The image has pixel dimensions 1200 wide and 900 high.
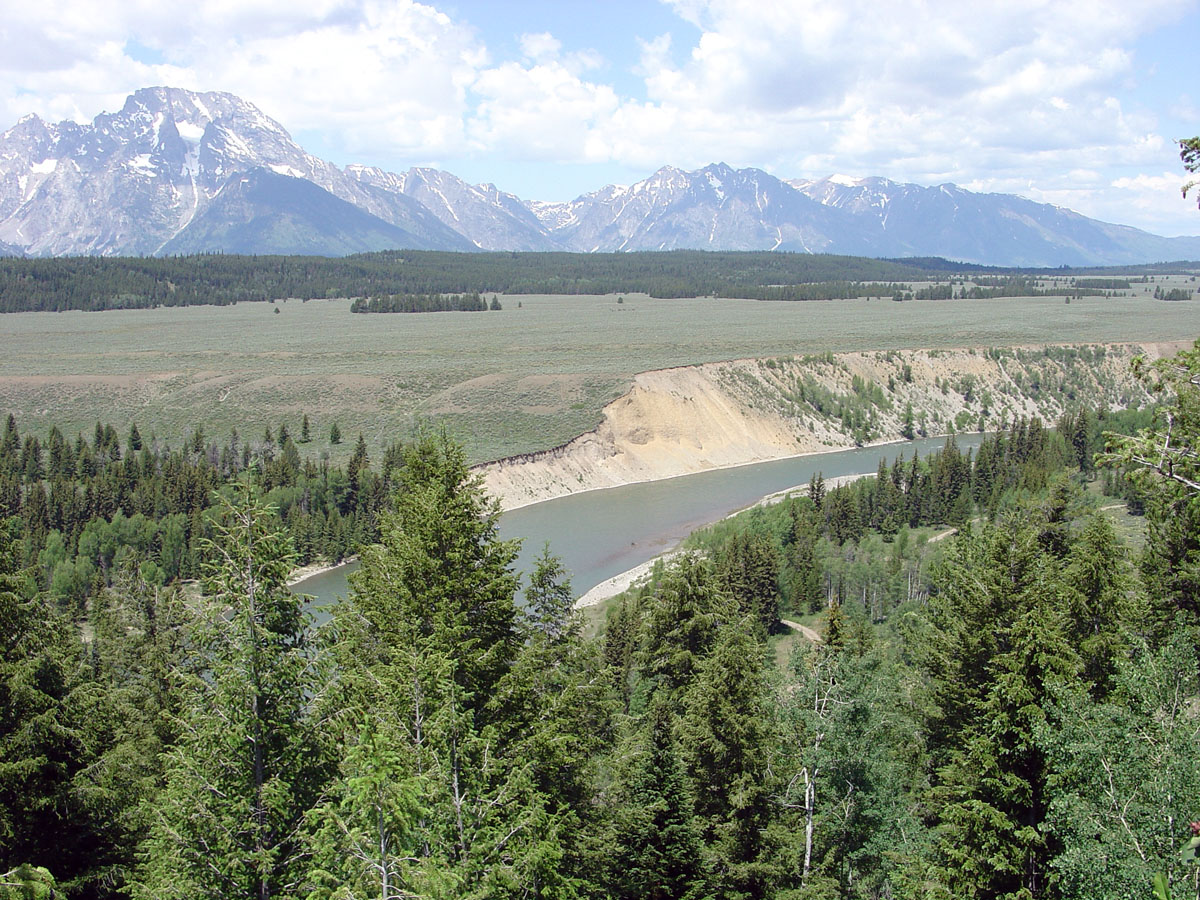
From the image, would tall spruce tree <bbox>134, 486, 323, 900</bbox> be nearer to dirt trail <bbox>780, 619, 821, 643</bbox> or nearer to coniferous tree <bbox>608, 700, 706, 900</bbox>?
coniferous tree <bbox>608, 700, 706, 900</bbox>

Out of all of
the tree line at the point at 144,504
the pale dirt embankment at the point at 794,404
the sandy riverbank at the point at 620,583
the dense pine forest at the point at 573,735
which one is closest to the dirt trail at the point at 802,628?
the sandy riverbank at the point at 620,583

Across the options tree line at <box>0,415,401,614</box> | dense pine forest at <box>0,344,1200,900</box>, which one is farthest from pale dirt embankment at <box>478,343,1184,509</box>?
dense pine forest at <box>0,344,1200,900</box>

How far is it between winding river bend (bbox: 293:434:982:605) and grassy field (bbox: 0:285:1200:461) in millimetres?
10698

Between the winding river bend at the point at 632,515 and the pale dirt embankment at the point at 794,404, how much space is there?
10.1ft

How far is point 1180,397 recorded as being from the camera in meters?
11.6

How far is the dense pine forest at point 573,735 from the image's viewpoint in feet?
35.7

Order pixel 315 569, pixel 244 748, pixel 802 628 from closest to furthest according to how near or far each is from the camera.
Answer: pixel 244 748
pixel 802 628
pixel 315 569

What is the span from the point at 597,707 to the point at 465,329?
6145 inches

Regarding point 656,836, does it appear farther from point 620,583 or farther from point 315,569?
point 315,569

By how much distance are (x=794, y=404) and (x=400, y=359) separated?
54.8 meters

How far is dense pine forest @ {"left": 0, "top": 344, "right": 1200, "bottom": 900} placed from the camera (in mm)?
10875

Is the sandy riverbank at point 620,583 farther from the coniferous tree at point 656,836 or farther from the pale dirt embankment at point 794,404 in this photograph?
the coniferous tree at point 656,836

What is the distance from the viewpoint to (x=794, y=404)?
397ft

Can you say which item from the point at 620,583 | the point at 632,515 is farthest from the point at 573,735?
the point at 632,515
